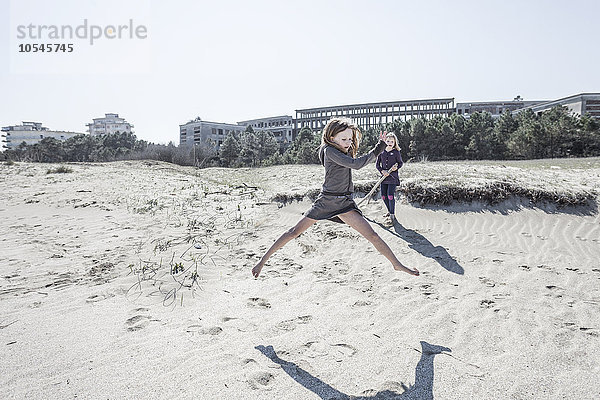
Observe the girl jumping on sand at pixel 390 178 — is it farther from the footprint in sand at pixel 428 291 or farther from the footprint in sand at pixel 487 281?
the footprint in sand at pixel 428 291

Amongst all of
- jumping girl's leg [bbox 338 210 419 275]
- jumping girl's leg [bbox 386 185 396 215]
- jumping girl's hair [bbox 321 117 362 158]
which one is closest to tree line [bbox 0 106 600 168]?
jumping girl's leg [bbox 386 185 396 215]

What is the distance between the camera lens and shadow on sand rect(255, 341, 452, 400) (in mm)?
2951

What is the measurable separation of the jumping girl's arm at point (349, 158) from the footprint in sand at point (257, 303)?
6.15ft

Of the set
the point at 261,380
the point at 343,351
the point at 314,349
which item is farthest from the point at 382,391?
the point at 261,380

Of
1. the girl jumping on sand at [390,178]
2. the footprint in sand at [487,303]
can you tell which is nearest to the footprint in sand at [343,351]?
the footprint in sand at [487,303]

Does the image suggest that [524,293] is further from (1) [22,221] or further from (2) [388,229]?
(1) [22,221]

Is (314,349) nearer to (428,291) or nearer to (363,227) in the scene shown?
(363,227)

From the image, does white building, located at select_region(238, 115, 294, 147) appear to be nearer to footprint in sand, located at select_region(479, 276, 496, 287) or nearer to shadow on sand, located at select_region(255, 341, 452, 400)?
footprint in sand, located at select_region(479, 276, 496, 287)

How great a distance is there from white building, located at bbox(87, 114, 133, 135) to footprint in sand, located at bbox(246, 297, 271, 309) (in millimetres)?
146441

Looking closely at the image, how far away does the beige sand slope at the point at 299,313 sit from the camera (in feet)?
10.3

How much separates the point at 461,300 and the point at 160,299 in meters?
3.60

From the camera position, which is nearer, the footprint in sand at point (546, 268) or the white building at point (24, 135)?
the footprint in sand at point (546, 268)

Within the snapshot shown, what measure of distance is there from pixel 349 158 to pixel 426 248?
412 cm

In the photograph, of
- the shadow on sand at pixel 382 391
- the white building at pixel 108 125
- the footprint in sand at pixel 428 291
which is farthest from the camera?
the white building at pixel 108 125
